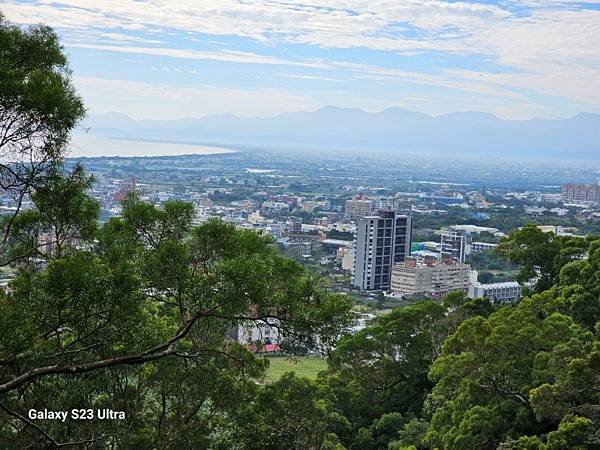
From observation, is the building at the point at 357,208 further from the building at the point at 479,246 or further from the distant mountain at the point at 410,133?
the distant mountain at the point at 410,133

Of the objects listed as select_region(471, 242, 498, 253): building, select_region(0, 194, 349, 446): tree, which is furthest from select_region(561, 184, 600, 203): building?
select_region(0, 194, 349, 446): tree

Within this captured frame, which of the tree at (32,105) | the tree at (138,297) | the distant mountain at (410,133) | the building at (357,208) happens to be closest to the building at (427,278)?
the building at (357,208)

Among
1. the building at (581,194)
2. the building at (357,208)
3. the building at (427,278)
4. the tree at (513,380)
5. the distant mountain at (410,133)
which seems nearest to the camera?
the tree at (513,380)

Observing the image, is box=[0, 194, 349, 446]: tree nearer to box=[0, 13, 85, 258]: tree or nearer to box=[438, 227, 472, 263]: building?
box=[0, 13, 85, 258]: tree

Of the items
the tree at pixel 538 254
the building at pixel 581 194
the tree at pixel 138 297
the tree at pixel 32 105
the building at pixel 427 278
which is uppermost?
the tree at pixel 32 105

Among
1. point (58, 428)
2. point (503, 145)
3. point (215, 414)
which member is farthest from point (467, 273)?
point (503, 145)

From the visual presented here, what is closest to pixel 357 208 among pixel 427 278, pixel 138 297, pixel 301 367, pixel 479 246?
pixel 479 246

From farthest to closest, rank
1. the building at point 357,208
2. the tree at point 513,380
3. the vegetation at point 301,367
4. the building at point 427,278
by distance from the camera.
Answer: the building at point 357,208, the building at point 427,278, the vegetation at point 301,367, the tree at point 513,380
